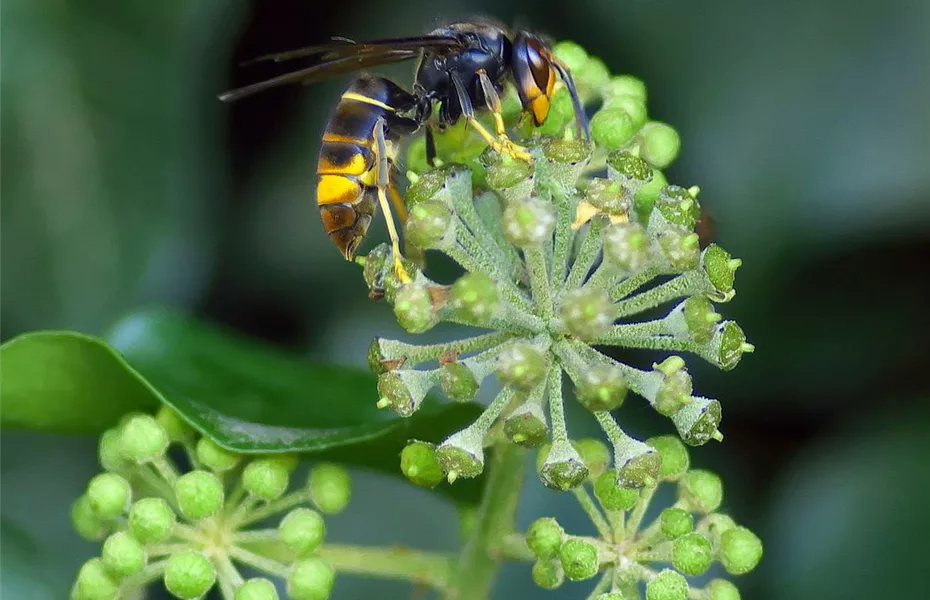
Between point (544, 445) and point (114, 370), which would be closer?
point (544, 445)

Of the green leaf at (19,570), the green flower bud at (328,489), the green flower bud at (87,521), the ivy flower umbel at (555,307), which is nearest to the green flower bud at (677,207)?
the ivy flower umbel at (555,307)

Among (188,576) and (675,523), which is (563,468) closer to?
(675,523)

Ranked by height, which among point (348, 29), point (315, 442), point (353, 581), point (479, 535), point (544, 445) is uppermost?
point (348, 29)

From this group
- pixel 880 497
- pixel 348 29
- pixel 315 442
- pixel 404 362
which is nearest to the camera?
pixel 404 362

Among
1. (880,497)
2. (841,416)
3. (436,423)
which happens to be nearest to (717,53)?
(841,416)

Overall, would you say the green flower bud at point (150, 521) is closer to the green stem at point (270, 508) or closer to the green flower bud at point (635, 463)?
the green stem at point (270, 508)

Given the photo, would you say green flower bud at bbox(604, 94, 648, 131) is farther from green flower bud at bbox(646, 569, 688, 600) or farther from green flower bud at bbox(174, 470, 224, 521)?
green flower bud at bbox(174, 470, 224, 521)

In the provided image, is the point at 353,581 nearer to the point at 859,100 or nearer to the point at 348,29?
the point at 348,29

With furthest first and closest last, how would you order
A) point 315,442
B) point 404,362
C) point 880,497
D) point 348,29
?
point 348,29, point 880,497, point 315,442, point 404,362

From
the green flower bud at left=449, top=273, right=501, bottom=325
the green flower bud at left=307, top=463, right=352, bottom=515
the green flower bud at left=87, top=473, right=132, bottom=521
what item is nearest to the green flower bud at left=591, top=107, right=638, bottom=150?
the green flower bud at left=449, top=273, right=501, bottom=325
